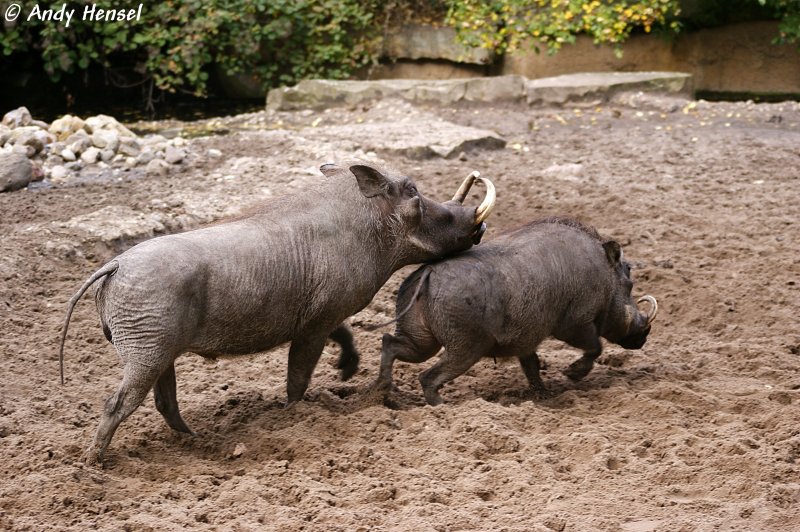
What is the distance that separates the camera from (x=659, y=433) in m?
4.30

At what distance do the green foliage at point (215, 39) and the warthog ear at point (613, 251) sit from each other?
859cm

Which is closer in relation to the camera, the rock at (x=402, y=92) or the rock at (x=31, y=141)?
the rock at (x=31, y=141)

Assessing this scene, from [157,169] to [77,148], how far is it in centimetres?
94

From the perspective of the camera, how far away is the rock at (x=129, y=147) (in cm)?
905

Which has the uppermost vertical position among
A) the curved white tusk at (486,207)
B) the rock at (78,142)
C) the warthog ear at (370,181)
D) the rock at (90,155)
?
the warthog ear at (370,181)

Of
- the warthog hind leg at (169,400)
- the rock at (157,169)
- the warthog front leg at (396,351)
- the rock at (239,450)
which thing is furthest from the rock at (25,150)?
the rock at (239,450)

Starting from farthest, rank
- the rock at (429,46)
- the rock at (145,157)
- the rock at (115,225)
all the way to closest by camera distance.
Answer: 1. the rock at (429,46)
2. the rock at (145,157)
3. the rock at (115,225)

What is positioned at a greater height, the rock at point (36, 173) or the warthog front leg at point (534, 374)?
the rock at point (36, 173)

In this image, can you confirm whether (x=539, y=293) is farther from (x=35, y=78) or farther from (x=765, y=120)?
(x=35, y=78)

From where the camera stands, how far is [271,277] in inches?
175

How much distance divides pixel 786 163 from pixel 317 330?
17.8ft

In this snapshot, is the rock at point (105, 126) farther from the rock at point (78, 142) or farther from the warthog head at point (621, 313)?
the warthog head at point (621, 313)

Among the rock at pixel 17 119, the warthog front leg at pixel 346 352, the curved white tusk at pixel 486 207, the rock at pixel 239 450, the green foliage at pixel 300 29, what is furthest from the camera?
the green foliage at pixel 300 29

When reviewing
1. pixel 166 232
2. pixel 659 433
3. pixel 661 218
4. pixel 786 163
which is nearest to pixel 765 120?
pixel 786 163
